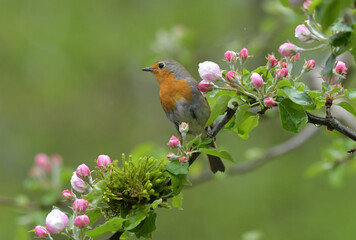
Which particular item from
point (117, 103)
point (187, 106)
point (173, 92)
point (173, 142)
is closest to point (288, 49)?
point (173, 142)

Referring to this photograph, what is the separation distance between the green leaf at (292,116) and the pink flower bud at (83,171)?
2.88 ft

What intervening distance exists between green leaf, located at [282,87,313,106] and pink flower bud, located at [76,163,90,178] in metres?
0.92

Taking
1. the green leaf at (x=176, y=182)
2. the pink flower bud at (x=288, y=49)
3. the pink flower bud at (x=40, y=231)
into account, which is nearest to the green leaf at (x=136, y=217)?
the green leaf at (x=176, y=182)

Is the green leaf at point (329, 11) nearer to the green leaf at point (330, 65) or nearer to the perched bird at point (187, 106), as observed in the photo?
the green leaf at point (330, 65)

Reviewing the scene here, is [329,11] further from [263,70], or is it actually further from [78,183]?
[78,183]

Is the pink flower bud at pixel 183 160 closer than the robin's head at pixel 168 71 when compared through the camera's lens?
Yes

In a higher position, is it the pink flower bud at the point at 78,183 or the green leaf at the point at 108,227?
the pink flower bud at the point at 78,183

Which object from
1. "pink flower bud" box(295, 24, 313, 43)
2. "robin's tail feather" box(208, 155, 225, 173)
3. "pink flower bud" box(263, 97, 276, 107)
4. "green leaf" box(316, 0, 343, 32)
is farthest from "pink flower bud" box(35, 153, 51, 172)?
"green leaf" box(316, 0, 343, 32)

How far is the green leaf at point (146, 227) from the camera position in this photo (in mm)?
2334

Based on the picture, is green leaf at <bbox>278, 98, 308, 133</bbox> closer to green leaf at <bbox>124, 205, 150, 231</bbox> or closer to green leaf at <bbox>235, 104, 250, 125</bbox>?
green leaf at <bbox>235, 104, 250, 125</bbox>

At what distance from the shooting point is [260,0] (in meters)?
9.27

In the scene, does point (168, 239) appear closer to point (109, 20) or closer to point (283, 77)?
point (109, 20)

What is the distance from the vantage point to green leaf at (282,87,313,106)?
2.13m

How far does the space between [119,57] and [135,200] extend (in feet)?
25.8
